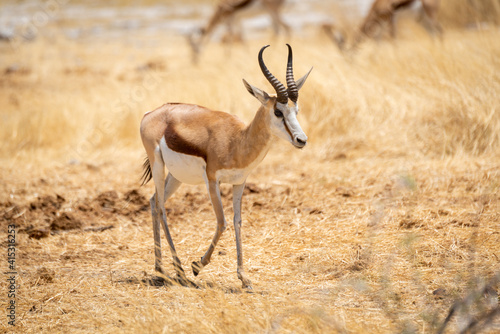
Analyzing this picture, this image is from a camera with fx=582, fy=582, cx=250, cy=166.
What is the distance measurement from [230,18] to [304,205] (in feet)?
43.8

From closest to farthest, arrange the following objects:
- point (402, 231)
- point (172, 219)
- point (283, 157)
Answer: point (402, 231)
point (172, 219)
point (283, 157)

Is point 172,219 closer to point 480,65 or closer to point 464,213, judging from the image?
point 464,213

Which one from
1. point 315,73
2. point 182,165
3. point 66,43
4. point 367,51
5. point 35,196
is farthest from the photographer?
point 66,43

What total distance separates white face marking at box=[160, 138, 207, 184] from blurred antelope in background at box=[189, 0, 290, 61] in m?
11.9

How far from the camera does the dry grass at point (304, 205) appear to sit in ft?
12.7

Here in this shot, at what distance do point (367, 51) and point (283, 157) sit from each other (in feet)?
11.6

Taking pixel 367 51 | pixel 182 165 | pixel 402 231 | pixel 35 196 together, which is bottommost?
pixel 35 196

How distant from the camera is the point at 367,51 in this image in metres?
10.3

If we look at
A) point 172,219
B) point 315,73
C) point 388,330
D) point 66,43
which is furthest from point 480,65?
point 66,43

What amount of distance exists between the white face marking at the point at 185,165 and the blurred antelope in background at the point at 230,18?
11.9m

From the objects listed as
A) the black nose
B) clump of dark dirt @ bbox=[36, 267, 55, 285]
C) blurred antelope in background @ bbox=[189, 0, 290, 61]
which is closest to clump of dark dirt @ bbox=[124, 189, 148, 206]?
clump of dark dirt @ bbox=[36, 267, 55, 285]

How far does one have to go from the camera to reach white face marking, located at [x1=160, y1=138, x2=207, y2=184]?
175 inches

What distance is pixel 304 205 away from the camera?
6.11 meters

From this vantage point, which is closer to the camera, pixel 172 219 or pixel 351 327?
pixel 351 327
